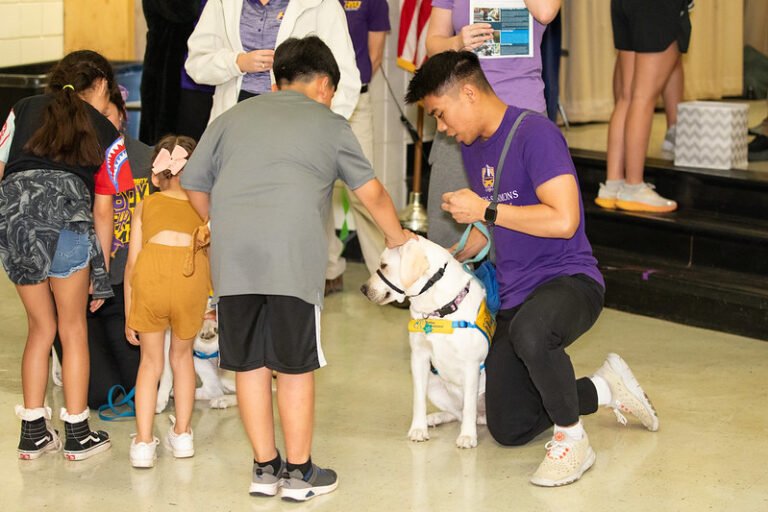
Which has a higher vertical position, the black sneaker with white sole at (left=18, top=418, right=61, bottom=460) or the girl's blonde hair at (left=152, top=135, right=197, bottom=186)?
the girl's blonde hair at (left=152, top=135, right=197, bottom=186)

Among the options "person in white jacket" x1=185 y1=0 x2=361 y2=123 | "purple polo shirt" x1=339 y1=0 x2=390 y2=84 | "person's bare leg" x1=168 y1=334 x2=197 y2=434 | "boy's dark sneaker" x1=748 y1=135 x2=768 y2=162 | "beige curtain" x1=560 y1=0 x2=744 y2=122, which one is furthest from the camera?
"beige curtain" x1=560 y1=0 x2=744 y2=122

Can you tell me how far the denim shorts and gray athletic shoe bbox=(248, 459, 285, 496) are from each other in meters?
0.84

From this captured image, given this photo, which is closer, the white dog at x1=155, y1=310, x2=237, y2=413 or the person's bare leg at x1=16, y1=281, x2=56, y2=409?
the person's bare leg at x1=16, y1=281, x2=56, y2=409

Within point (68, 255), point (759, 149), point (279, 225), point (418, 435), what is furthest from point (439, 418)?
point (759, 149)

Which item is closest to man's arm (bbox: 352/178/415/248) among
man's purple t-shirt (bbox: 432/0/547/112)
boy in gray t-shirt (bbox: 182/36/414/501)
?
boy in gray t-shirt (bbox: 182/36/414/501)

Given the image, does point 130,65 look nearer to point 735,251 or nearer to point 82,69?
point 82,69

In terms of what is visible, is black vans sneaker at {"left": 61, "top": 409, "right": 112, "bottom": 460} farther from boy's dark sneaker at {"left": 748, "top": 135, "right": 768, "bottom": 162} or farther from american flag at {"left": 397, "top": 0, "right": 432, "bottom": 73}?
boy's dark sneaker at {"left": 748, "top": 135, "right": 768, "bottom": 162}

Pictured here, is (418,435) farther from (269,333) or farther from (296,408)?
(269,333)

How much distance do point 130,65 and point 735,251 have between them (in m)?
3.57

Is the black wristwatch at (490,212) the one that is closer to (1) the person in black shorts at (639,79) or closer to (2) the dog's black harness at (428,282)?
(2) the dog's black harness at (428,282)

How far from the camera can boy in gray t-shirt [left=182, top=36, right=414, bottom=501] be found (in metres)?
3.14

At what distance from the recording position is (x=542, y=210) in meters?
3.41

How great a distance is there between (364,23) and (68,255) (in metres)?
2.42

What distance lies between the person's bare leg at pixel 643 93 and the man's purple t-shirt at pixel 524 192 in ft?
6.15
